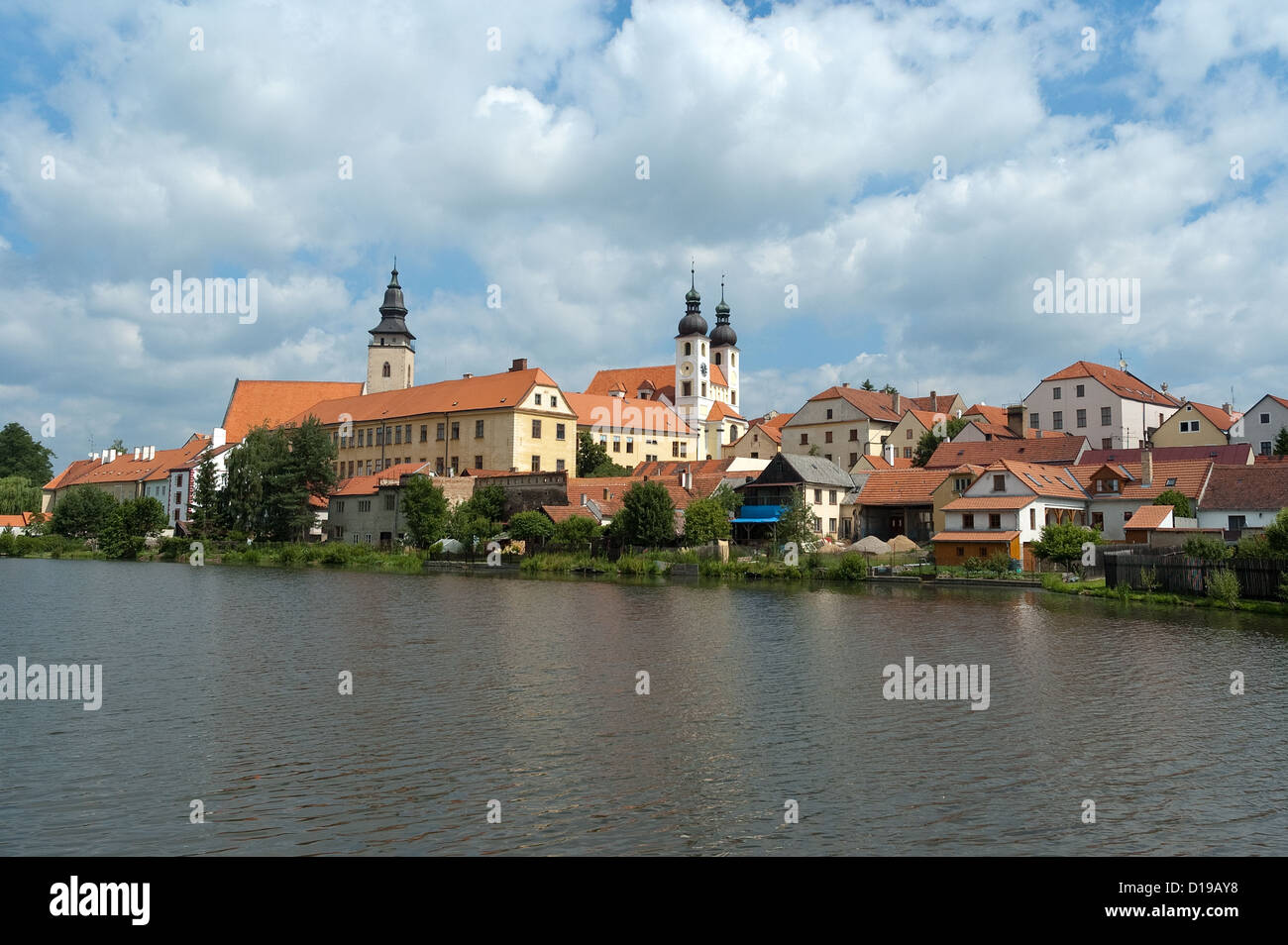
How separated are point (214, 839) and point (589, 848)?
3929 millimetres

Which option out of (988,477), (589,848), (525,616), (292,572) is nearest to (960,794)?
(589,848)

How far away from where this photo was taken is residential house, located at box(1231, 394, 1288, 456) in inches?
2953

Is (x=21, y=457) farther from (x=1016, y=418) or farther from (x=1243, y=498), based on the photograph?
(x=1243, y=498)

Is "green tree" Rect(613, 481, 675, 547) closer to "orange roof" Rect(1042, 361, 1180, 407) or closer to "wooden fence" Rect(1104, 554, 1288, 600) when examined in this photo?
"wooden fence" Rect(1104, 554, 1288, 600)

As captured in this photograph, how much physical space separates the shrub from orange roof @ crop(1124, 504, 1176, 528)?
15500 millimetres

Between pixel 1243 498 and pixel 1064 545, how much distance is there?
39.5 ft

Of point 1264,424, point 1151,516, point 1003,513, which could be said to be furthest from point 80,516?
point 1264,424

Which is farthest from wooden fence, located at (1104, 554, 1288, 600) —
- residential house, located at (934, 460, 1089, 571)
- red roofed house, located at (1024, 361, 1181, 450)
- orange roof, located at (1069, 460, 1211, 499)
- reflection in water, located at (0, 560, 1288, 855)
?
red roofed house, located at (1024, 361, 1181, 450)

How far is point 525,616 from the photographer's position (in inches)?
1314

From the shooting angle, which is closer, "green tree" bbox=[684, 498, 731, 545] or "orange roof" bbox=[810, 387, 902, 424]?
"green tree" bbox=[684, 498, 731, 545]

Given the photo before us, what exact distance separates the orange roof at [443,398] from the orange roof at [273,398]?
843 centimetres

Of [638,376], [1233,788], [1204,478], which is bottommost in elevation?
[1233,788]
